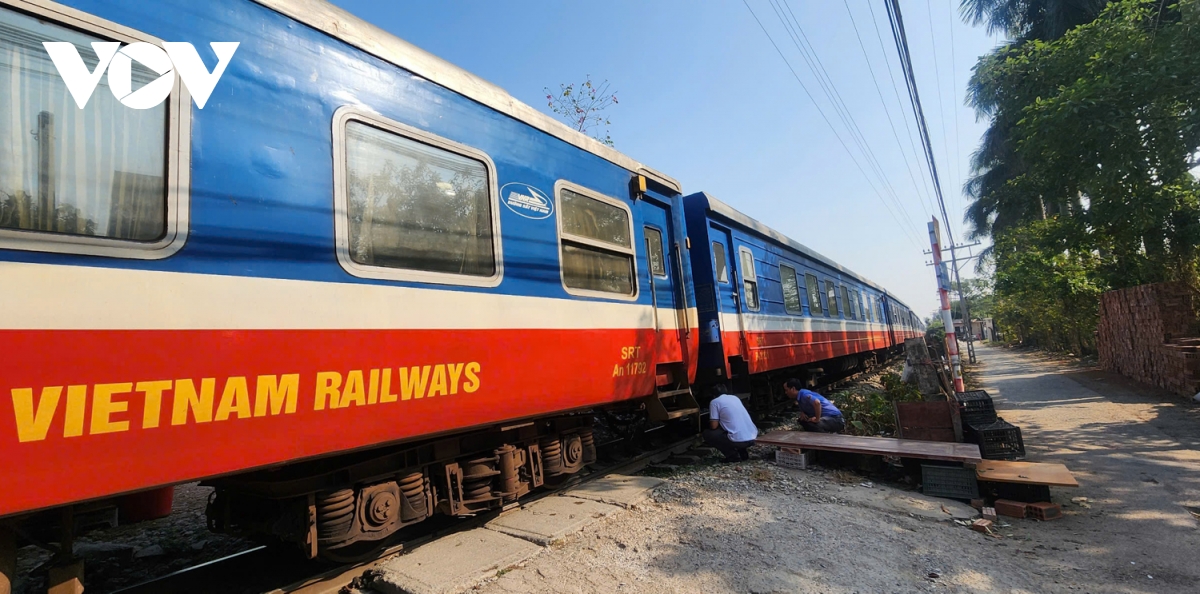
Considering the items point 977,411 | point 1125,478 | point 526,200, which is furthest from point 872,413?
point 526,200

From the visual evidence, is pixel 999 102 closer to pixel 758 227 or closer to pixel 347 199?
pixel 758 227

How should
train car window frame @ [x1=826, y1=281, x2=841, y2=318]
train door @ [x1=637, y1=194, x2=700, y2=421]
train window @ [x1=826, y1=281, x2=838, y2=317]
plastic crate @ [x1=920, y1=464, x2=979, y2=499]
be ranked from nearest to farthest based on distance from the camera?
plastic crate @ [x1=920, y1=464, x2=979, y2=499] < train door @ [x1=637, y1=194, x2=700, y2=421] < train car window frame @ [x1=826, y1=281, x2=841, y2=318] < train window @ [x1=826, y1=281, x2=838, y2=317]

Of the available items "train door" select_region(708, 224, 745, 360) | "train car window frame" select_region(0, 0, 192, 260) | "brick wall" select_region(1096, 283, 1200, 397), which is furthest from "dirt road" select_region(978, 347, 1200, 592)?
"train car window frame" select_region(0, 0, 192, 260)

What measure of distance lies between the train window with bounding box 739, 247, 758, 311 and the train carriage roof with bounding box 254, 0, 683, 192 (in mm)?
3934

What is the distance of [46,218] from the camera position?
187 centimetres

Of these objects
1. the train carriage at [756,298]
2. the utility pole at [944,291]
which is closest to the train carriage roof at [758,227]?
the train carriage at [756,298]

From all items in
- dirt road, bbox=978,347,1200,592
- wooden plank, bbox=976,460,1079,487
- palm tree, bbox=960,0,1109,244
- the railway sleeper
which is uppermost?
palm tree, bbox=960,0,1109,244

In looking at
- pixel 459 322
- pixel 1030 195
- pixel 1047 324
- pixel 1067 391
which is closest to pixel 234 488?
pixel 459 322

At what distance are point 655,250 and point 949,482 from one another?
130 inches

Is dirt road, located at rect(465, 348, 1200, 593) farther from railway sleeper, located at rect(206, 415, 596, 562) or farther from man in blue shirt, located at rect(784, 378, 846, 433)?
man in blue shirt, located at rect(784, 378, 846, 433)

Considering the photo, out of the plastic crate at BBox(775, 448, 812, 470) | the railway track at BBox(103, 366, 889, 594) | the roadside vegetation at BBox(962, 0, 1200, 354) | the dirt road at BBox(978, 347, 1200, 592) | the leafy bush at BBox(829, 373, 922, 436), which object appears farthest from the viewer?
the leafy bush at BBox(829, 373, 922, 436)

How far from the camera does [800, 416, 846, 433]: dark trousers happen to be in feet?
22.7

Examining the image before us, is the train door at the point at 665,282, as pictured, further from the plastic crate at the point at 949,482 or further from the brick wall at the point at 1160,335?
the brick wall at the point at 1160,335

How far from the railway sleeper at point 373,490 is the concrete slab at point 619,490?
53 cm
